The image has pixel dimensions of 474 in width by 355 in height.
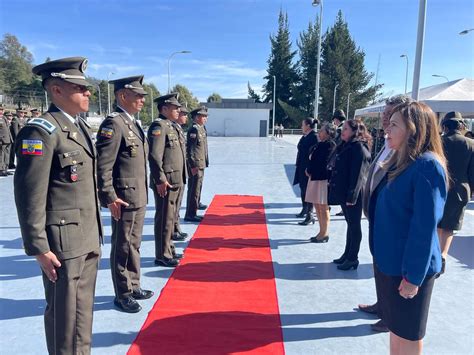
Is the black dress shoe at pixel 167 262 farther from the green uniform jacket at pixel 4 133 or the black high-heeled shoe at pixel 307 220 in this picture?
the green uniform jacket at pixel 4 133

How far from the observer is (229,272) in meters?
3.86

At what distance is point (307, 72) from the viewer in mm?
51312

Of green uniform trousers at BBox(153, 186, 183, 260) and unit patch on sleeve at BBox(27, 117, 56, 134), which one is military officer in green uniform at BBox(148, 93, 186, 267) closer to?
green uniform trousers at BBox(153, 186, 183, 260)

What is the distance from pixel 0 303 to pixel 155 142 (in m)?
2.15

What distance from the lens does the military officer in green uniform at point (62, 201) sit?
5.97 ft

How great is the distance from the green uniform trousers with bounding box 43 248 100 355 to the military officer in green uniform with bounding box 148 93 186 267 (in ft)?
5.81

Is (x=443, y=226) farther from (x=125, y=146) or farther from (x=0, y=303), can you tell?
→ (x=0, y=303)

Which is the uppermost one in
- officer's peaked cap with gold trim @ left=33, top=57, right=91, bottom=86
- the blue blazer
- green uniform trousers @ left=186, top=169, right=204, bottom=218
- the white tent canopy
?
the white tent canopy

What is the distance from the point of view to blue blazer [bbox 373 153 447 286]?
172cm

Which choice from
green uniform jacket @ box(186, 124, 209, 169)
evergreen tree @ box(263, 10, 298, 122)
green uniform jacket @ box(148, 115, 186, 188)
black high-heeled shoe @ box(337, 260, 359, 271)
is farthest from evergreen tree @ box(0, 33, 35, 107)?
black high-heeled shoe @ box(337, 260, 359, 271)

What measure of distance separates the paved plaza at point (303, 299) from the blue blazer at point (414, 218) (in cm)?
113

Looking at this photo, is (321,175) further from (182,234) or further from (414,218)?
(414,218)

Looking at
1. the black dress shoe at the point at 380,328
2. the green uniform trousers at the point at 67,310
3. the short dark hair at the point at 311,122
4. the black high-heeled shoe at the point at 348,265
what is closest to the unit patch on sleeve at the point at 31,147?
the green uniform trousers at the point at 67,310

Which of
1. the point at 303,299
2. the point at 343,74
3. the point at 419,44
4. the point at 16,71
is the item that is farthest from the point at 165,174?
the point at 16,71
